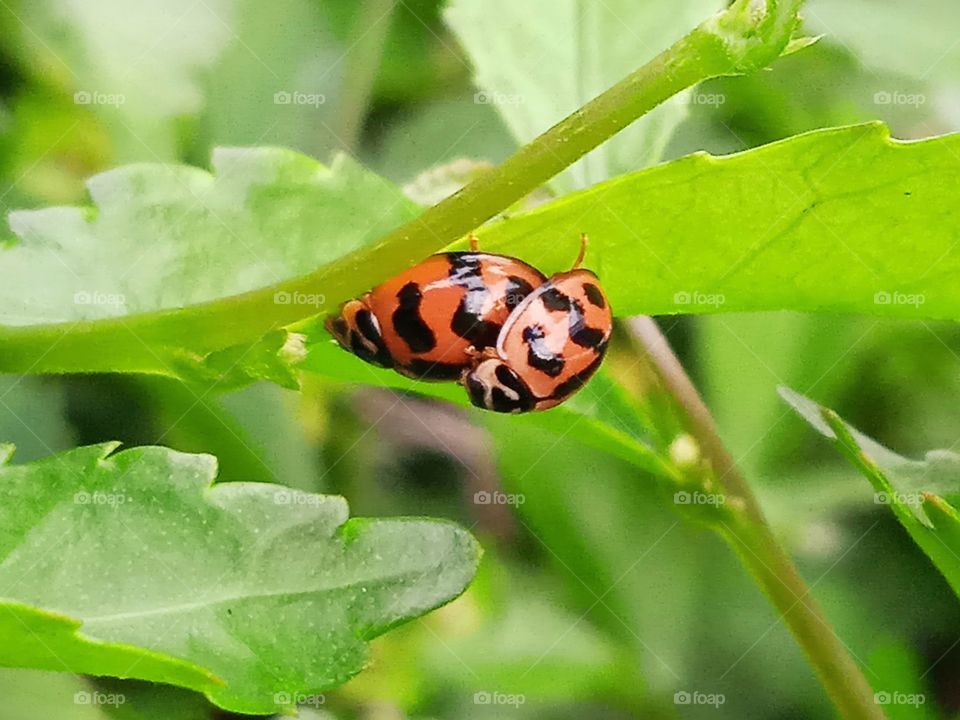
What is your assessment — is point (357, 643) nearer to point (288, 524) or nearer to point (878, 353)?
point (288, 524)

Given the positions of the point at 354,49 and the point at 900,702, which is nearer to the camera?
the point at 900,702

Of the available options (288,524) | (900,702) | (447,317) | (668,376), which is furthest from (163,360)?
(900,702)

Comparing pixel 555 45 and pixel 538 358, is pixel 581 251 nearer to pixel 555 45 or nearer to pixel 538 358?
pixel 538 358

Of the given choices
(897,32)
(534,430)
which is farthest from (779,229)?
(897,32)

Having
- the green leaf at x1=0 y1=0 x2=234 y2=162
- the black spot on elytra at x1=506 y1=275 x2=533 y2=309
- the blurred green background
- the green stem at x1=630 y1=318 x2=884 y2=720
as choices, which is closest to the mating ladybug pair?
the black spot on elytra at x1=506 y1=275 x2=533 y2=309

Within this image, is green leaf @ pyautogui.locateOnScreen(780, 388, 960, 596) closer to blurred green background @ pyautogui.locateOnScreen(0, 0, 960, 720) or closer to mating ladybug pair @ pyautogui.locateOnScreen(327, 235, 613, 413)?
mating ladybug pair @ pyautogui.locateOnScreen(327, 235, 613, 413)

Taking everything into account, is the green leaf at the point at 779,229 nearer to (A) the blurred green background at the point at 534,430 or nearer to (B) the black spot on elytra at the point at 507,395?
(B) the black spot on elytra at the point at 507,395

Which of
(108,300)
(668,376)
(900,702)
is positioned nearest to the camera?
(108,300)
